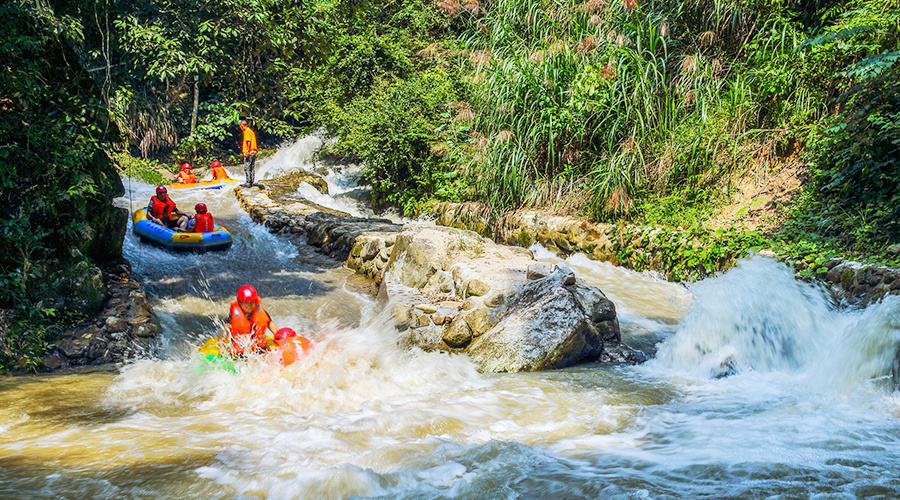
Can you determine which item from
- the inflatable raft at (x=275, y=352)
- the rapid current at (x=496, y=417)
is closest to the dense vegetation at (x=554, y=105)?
the rapid current at (x=496, y=417)

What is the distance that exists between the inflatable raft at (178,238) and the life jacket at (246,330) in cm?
391

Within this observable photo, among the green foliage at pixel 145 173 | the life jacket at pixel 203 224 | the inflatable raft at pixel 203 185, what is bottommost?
the life jacket at pixel 203 224

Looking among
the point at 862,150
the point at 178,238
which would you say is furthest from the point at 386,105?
the point at 862,150

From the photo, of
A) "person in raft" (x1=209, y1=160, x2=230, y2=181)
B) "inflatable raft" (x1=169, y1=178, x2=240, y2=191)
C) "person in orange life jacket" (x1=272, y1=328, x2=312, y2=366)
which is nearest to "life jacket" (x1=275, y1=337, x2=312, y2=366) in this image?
"person in orange life jacket" (x1=272, y1=328, x2=312, y2=366)

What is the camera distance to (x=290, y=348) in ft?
14.7

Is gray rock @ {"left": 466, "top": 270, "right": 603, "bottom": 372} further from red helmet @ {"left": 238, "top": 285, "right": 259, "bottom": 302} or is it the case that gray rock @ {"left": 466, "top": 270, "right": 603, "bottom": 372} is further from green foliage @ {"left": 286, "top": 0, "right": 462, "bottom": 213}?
green foliage @ {"left": 286, "top": 0, "right": 462, "bottom": 213}

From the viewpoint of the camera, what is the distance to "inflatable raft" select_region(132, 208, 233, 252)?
26.2 ft

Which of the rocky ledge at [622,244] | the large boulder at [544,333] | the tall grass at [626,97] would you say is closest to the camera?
the large boulder at [544,333]

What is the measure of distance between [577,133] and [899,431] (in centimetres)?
610

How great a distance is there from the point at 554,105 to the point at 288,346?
235 inches

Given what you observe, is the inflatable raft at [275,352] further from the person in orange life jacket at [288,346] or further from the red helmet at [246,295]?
the red helmet at [246,295]

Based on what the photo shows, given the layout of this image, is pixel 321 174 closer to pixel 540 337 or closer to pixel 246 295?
pixel 246 295

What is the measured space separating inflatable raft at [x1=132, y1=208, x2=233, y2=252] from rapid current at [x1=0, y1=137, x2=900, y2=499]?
7.29ft

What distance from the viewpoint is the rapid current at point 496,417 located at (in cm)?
255
